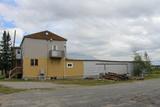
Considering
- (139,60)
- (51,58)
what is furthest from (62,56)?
(139,60)

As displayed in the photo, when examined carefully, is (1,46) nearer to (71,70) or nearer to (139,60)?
(71,70)

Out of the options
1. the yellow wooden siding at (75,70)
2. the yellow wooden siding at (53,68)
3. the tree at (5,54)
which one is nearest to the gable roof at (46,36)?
the yellow wooden siding at (53,68)

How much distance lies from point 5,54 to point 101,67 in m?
19.2

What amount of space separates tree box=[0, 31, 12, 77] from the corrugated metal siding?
14.6 metres

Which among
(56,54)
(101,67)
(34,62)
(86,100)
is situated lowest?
(86,100)

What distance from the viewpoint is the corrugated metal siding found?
60094 mm

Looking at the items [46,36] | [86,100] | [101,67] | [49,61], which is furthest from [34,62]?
[86,100]

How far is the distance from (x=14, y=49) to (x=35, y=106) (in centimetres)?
4930

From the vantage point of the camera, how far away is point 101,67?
6112 centimetres

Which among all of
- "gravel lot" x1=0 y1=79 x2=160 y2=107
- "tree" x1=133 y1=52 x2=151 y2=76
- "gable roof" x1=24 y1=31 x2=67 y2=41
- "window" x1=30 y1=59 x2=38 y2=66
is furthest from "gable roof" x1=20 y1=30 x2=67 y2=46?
"gravel lot" x1=0 y1=79 x2=160 y2=107

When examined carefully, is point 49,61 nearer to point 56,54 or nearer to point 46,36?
point 56,54

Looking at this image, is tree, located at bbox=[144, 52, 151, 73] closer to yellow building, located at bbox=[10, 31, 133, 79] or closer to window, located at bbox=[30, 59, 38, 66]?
yellow building, located at bbox=[10, 31, 133, 79]

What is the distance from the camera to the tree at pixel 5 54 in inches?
2603

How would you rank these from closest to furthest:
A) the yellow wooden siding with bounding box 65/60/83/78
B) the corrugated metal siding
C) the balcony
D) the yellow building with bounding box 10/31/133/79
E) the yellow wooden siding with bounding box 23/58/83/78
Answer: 1. the yellow wooden siding with bounding box 23/58/83/78
2. the yellow building with bounding box 10/31/133/79
3. the balcony
4. the yellow wooden siding with bounding box 65/60/83/78
5. the corrugated metal siding
